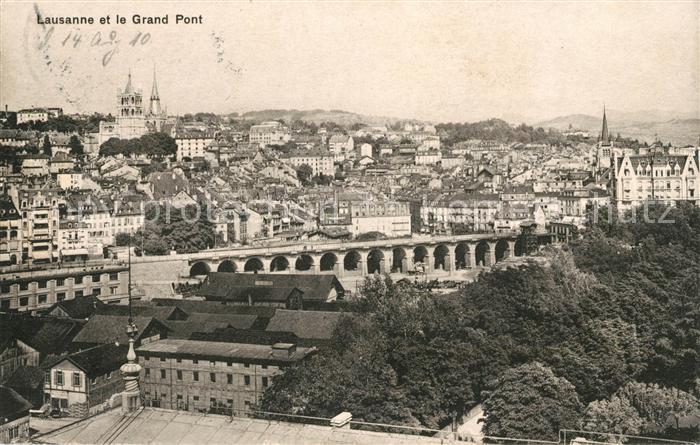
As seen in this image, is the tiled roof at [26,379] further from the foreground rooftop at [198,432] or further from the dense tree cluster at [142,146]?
the dense tree cluster at [142,146]

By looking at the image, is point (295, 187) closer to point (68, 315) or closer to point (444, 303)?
point (68, 315)

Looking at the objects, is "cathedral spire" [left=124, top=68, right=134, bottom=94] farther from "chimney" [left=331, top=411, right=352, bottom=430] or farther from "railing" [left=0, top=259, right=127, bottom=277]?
"chimney" [left=331, top=411, right=352, bottom=430]

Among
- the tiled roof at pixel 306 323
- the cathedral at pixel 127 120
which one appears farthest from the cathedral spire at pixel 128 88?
the tiled roof at pixel 306 323

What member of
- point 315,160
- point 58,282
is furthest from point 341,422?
point 315,160

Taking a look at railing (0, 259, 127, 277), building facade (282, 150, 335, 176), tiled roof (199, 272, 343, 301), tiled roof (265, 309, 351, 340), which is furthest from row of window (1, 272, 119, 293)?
building facade (282, 150, 335, 176)

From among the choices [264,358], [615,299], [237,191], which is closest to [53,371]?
[264,358]

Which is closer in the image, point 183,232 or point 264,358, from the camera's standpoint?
point 264,358

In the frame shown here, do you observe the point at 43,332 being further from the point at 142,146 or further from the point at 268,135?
the point at 268,135
